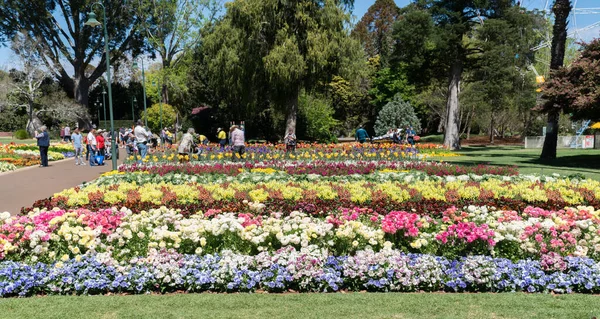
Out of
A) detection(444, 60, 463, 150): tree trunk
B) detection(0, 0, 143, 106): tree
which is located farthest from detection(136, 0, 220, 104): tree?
detection(444, 60, 463, 150): tree trunk

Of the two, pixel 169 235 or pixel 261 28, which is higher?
pixel 261 28

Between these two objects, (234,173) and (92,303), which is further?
(234,173)

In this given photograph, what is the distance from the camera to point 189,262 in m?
5.02

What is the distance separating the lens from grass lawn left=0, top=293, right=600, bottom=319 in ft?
13.7

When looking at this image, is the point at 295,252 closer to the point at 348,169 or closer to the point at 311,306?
the point at 311,306

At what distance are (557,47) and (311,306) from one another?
1974 cm

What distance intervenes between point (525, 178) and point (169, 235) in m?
8.39

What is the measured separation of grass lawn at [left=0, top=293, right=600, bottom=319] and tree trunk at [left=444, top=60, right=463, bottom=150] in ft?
85.0

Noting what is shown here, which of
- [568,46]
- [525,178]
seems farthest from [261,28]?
[568,46]

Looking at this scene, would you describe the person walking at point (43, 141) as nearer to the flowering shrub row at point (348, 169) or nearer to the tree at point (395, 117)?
the flowering shrub row at point (348, 169)

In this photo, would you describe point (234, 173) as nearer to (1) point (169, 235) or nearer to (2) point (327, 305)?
→ (1) point (169, 235)

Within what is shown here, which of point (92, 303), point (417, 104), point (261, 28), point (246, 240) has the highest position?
point (261, 28)

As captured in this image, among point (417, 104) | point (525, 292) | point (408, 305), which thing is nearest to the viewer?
point (408, 305)

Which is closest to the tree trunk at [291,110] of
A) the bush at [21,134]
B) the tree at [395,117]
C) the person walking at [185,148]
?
the tree at [395,117]
